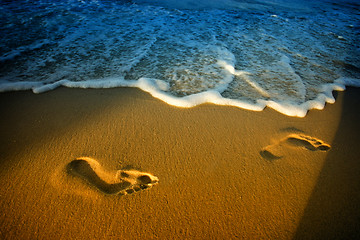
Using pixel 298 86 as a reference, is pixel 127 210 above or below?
below

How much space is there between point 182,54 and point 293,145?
2.47m

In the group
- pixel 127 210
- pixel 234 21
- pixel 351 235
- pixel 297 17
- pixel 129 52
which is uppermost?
pixel 297 17

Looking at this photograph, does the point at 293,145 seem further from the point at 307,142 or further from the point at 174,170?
the point at 174,170

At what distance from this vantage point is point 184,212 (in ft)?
4.22

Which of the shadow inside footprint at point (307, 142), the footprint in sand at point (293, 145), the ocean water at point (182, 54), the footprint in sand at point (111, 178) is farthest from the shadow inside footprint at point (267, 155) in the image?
the footprint in sand at point (111, 178)

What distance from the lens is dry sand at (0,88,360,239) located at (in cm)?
122

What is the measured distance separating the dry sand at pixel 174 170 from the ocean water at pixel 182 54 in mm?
335

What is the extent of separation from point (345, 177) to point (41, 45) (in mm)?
5071

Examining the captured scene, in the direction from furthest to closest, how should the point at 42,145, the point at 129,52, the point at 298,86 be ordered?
the point at 129,52 < the point at 298,86 < the point at 42,145

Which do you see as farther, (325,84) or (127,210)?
(325,84)

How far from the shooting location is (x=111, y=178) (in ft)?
4.75

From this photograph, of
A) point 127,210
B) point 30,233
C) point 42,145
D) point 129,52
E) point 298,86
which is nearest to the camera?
point 30,233

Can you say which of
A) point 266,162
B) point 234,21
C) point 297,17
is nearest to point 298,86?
point 266,162

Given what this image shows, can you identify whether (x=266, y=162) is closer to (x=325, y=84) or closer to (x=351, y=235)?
(x=351, y=235)
